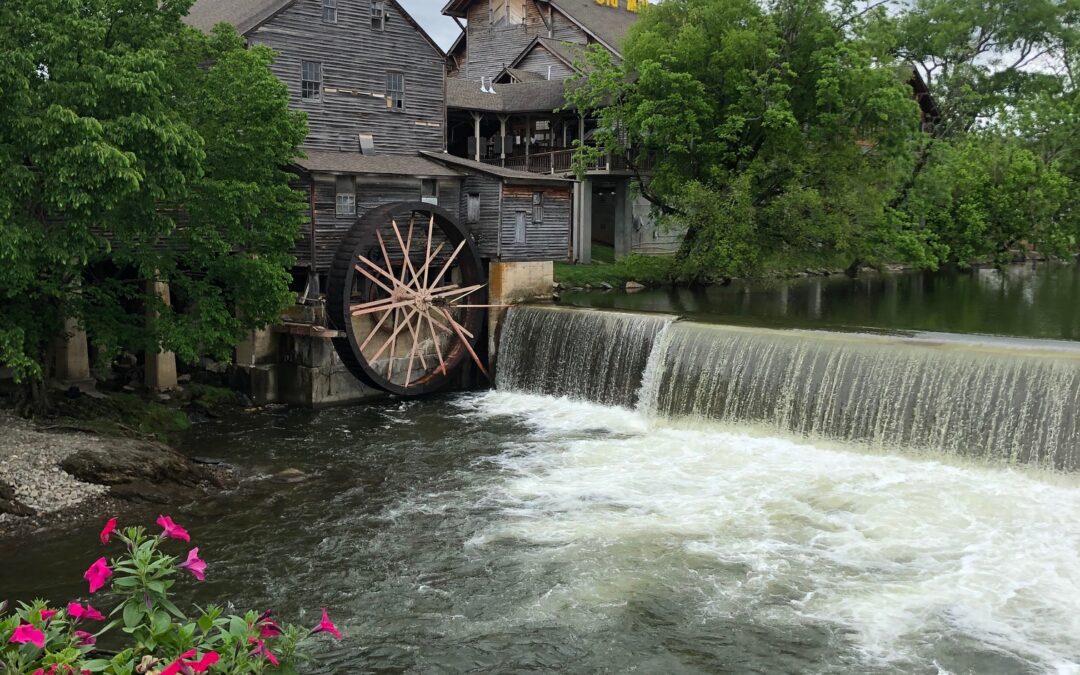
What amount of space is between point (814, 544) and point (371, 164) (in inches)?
557

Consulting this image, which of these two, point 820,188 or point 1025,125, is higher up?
point 1025,125

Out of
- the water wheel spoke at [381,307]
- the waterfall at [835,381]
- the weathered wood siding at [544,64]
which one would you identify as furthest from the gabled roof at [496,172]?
the weathered wood siding at [544,64]

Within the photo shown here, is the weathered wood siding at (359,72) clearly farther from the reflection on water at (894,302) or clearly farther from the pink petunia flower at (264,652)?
the pink petunia flower at (264,652)

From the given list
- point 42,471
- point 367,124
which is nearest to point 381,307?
point 367,124

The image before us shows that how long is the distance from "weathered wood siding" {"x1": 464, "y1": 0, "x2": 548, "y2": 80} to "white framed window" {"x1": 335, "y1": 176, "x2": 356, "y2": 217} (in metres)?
23.6

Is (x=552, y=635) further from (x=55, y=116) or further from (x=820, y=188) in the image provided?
(x=820, y=188)

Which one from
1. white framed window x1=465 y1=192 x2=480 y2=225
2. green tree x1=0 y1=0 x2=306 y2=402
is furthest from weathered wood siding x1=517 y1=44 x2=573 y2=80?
green tree x1=0 y1=0 x2=306 y2=402

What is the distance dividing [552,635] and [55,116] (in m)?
9.69

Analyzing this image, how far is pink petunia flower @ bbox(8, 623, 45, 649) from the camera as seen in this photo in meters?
4.45

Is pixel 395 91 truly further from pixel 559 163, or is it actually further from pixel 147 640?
pixel 147 640

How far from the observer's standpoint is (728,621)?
1065cm

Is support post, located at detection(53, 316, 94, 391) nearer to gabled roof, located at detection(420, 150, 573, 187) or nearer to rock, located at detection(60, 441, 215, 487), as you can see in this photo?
rock, located at detection(60, 441, 215, 487)

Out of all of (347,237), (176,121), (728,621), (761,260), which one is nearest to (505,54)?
(761,260)

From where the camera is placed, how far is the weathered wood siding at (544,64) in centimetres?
4162
